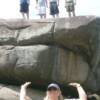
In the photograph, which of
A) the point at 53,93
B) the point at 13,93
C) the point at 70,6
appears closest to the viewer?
the point at 53,93

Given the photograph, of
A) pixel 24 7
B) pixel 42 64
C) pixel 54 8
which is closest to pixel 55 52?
pixel 42 64

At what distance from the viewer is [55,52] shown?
35.6 ft

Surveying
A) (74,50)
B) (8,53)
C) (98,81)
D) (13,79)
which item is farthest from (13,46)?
(98,81)

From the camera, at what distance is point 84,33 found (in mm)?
10633

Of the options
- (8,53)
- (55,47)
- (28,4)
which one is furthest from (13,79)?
(28,4)

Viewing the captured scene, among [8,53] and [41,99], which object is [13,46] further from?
[41,99]

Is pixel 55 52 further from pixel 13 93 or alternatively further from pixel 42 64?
pixel 13 93

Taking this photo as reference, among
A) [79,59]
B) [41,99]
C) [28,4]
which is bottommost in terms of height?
[41,99]

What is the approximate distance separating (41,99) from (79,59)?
5.24 ft

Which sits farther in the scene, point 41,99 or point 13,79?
point 13,79

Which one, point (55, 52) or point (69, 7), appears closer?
point (55, 52)

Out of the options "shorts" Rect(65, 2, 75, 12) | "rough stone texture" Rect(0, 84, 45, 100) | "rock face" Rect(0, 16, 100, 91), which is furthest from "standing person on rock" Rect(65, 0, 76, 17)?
"rough stone texture" Rect(0, 84, 45, 100)

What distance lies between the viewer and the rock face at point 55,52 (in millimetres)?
10688

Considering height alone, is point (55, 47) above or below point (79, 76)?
above
